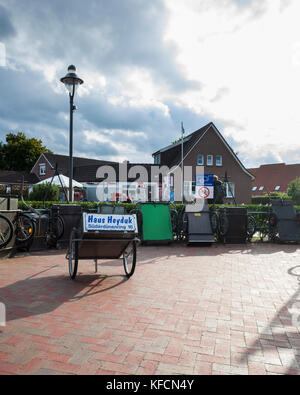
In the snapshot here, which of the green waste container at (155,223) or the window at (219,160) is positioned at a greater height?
the window at (219,160)

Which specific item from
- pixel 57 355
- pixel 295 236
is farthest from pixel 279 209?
pixel 57 355

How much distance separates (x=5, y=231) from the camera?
710 centimetres

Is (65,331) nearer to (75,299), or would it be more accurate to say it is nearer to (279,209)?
(75,299)

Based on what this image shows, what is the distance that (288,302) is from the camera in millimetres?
4551

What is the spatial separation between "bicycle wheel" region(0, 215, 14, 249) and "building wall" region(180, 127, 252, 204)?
1117 inches

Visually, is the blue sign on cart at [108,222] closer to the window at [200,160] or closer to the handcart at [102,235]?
the handcart at [102,235]

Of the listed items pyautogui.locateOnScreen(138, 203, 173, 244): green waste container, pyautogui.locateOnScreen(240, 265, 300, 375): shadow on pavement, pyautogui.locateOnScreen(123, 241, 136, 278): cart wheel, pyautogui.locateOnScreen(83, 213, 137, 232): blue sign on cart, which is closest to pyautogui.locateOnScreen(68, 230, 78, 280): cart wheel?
pyautogui.locateOnScreen(83, 213, 137, 232): blue sign on cart

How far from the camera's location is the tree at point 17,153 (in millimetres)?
51719

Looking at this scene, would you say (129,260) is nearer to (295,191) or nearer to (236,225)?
(236,225)

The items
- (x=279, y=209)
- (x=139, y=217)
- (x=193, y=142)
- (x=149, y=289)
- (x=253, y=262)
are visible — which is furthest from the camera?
(x=193, y=142)

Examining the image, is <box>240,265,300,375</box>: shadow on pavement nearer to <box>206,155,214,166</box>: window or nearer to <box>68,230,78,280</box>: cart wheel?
<box>68,230,78,280</box>: cart wheel

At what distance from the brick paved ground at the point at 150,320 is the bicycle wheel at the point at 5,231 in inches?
19.1

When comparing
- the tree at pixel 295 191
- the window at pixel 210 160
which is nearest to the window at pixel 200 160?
the window at pixel 210 160

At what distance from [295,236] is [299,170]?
65.3m
